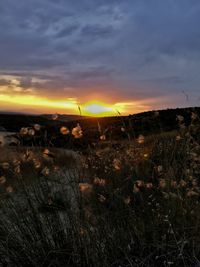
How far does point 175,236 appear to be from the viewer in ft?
14.8

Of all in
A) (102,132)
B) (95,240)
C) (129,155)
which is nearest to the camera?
(95,240)

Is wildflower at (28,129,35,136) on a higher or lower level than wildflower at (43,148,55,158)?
higher

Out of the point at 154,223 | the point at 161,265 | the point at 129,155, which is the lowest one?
the point at 161,265

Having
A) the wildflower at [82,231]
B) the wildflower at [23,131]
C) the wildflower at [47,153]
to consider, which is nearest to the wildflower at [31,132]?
the wildflower at [23,131]

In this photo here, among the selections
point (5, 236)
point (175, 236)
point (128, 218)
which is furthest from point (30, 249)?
point (175, 236)

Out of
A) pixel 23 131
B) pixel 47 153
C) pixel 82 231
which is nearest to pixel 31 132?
pixel 23 131

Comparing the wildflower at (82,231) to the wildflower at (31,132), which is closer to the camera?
the wildflower at (82,231)

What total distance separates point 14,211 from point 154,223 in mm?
1272

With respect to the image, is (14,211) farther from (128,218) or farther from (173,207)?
(173,207)

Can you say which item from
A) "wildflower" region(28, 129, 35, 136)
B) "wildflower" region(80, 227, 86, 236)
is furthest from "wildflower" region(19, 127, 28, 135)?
"wildflower" region(80, 227, 86, 236)

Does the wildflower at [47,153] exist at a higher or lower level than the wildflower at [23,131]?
lower

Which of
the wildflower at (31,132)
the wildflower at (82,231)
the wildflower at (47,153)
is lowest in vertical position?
the wildflower at (82,231)

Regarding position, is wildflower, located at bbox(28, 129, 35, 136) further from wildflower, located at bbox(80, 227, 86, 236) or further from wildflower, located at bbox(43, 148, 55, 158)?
wildflower, located at bbox(80, 227, 86, 236)

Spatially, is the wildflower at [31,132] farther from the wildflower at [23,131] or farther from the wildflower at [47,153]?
the wildflower at [47,153]
